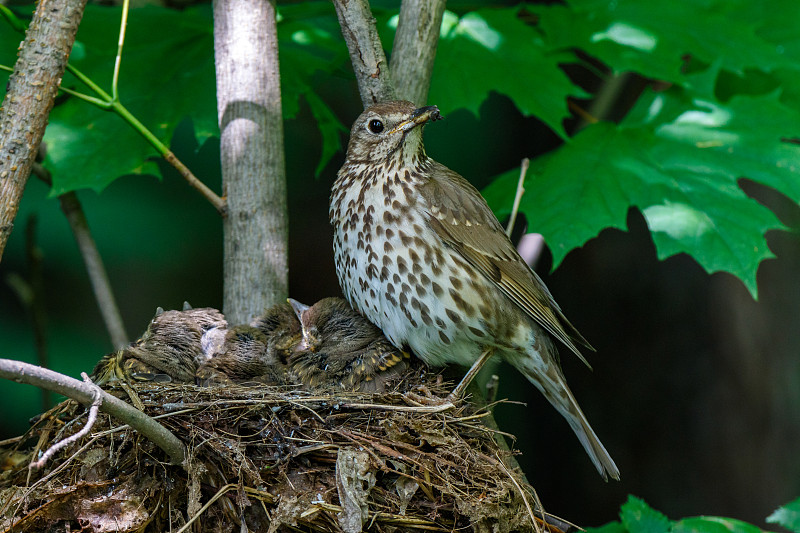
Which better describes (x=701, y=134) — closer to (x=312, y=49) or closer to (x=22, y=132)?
(x=312, y=49)

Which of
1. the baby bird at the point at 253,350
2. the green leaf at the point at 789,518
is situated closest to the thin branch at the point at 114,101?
the baby bird at the point at 253,350

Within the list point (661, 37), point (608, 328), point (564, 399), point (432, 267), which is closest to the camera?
point (432, 267)

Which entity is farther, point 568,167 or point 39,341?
point 39,341

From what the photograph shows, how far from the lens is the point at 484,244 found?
344 cm

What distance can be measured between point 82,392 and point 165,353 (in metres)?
1.40

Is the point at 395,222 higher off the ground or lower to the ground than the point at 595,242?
higher

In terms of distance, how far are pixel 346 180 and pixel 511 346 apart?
1042mm

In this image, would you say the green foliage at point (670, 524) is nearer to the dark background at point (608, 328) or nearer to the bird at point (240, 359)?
the bird at point (240, 359)

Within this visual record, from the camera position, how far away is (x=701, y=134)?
3.79 metres

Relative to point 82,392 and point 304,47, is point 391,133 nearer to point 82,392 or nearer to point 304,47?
point 304,47

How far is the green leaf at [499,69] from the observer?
146 inches

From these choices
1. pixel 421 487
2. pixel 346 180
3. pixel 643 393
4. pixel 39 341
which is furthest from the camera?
pixel 643 393

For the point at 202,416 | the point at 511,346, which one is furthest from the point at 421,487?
the point at 511,346

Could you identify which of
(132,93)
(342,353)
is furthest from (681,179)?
(132,93)
